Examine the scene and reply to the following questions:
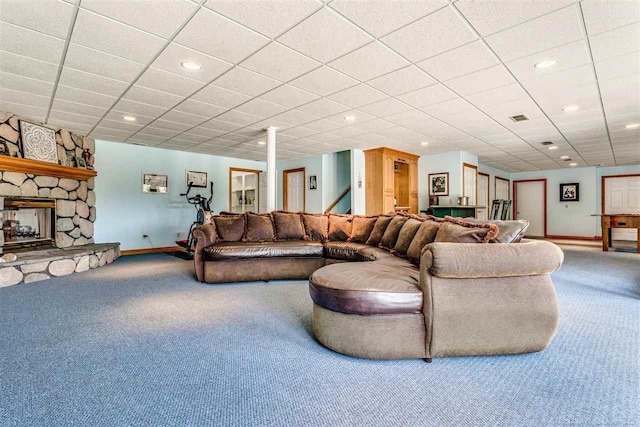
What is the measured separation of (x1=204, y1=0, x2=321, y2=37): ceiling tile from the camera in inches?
84.8

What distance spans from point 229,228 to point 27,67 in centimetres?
272

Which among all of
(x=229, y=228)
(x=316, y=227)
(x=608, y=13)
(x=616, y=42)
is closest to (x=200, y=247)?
(x=229, y=228)

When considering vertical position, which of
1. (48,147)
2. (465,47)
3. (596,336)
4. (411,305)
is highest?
(465,47)

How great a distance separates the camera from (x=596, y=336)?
7.59 ft

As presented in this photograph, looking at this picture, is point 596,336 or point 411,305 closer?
point 411,305

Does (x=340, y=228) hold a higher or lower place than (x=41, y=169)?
lower

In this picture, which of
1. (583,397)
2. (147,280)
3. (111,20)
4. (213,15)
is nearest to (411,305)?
(583,397)

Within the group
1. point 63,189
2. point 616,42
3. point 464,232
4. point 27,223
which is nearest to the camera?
point 464,232

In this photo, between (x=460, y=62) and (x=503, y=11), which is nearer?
(x=503, y=11)

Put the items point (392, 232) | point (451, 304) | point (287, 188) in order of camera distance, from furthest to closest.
Answer: point (287, 188) → point (392, 232) → point (451, 304)

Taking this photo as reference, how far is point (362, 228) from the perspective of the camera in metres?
4.52

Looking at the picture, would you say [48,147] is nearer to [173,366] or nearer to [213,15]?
[213,15]

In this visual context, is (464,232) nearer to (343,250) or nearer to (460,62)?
(460,62)

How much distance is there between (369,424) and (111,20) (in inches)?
124
